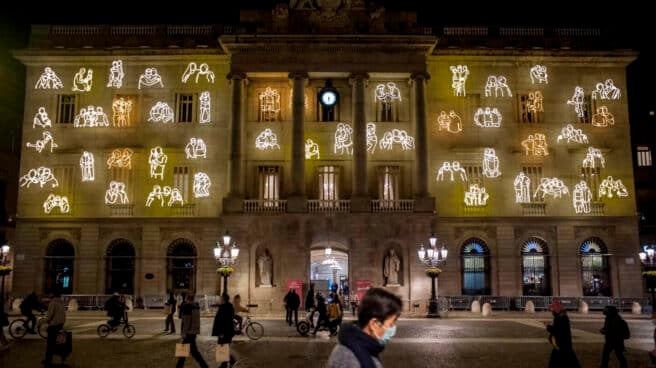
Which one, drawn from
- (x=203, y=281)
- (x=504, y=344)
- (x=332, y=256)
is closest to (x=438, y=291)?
(x=332, y=256)

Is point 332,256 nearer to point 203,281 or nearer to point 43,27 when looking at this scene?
point 203,281

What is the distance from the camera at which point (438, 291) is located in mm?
39781

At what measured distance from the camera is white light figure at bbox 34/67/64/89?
42.2m

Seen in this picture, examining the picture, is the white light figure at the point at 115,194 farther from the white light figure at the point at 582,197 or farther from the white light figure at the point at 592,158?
the white light figure at the point at 592,158

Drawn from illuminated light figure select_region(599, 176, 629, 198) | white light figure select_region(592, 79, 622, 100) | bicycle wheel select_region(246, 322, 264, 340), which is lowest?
bicycle wheel select_region(246, 322, 264, 340)

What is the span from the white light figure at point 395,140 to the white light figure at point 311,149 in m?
4.36

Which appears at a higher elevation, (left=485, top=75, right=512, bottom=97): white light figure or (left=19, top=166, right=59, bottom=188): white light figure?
(left=485, top=75, right=512, bottom=97): white light figure

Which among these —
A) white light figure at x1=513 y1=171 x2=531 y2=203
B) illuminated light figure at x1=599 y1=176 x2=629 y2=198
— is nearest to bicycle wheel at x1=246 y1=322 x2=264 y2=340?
white light figure at x1=513 y1=171 x2=531 y2=203

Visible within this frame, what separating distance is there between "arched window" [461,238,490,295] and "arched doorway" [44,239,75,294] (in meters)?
26.5

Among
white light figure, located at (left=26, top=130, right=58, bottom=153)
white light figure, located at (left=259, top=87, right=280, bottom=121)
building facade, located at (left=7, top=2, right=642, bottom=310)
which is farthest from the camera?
white light figure, located at (left=259, top=87, right=280, bottom=121)

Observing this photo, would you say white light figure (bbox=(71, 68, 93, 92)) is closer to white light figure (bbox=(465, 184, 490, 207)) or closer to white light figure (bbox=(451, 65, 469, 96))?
white light figure (bbox=(451, 65, 469, 96))

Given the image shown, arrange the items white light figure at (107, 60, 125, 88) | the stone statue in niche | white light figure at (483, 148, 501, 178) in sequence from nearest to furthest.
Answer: the stone statue in niche
white light figure at (483, 148, 501, 178)
white light figure at (107, 60, 125, 88)

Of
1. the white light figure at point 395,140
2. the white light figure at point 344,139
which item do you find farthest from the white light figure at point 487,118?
the white light figure at point 344,139

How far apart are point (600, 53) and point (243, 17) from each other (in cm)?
2514
